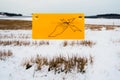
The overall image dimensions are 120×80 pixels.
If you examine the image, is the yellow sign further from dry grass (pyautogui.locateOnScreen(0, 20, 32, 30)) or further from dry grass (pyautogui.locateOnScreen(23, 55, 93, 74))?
dry grass (pyautogui.locateOnScreen(0, 20, 32, 30))

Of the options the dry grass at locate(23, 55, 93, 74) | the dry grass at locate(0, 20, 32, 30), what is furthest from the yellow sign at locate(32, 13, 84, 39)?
the dry grass at locate(0, 20, 32, 30)

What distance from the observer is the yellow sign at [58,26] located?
21.1 ft

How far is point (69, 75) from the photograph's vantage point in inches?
198

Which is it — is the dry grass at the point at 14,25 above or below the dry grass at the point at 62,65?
above

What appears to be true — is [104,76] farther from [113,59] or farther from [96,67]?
[113,59]

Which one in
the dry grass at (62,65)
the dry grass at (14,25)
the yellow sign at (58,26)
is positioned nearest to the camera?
the dry grass at (62,65)

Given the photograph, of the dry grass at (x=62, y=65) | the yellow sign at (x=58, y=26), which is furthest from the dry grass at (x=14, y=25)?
the dry grass at (x=62, y=65)

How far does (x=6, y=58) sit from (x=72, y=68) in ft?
7.96

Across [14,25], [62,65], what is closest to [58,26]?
[62,65]

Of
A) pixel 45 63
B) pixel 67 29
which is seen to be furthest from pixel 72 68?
pixel 67 29

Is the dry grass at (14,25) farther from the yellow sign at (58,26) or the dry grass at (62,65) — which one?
the dry grass at (62,65)

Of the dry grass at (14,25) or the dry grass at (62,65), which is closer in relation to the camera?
the dry grass at (62,65)

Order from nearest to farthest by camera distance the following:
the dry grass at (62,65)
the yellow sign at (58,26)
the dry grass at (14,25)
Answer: the dry grass at (62,65)
the yellow sign at (58,26)
the dry grass at (14,25)

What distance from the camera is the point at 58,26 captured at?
6562 mm
